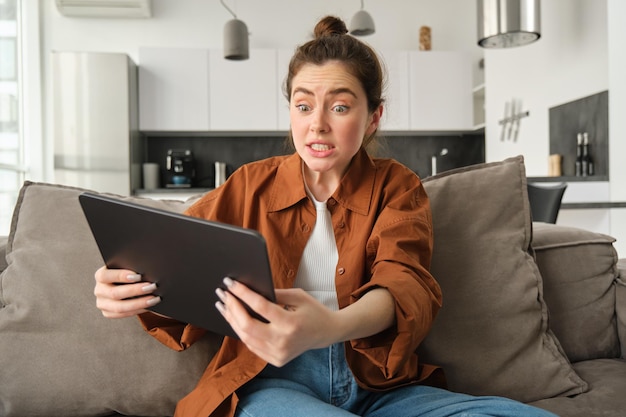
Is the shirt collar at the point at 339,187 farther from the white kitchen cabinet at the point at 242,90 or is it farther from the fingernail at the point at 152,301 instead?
the white kitchen cabinet at the point at 242,90

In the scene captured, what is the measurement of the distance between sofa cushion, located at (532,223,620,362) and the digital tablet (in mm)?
870

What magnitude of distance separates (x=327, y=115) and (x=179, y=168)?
451 centimetres

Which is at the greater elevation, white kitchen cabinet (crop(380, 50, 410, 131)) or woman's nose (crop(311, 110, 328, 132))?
white kitchen cabinet (crop(380, 50, 410, 131))

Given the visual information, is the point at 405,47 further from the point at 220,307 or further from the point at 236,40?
the point at 220,307

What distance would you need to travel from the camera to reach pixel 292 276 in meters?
1.15

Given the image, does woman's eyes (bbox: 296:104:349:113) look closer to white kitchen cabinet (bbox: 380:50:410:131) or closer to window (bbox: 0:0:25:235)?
window (bbox: 0:0:25:235)

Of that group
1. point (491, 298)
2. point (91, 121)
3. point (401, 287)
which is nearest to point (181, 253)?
point (401, 287)

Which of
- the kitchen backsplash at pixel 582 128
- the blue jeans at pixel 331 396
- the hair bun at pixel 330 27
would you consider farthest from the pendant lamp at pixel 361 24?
the blue jeans at pixel 331 396

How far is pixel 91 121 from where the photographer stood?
5137 millimetres

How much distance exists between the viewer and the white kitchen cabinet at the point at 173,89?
5.44 metres

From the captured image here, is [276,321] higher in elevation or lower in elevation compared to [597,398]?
higher

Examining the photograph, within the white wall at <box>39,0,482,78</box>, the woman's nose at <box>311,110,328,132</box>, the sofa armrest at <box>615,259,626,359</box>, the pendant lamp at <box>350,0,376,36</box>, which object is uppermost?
the white wall at <box>39,0,482,78</box>

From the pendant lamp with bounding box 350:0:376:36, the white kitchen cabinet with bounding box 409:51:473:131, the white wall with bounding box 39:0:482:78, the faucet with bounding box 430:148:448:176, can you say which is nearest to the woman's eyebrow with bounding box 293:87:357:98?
the pendant lamp with bounding box 350:0:376:36

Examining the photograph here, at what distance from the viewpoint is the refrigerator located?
16.7 feet
